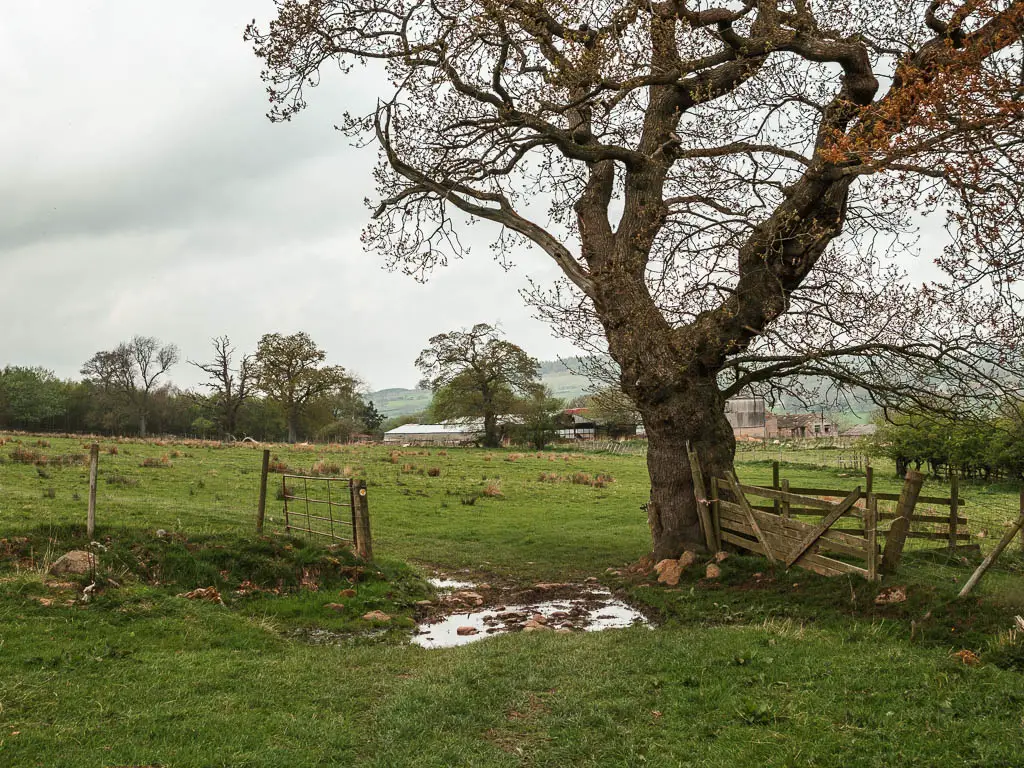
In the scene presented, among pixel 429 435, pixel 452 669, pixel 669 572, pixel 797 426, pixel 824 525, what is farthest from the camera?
pixel 797 426

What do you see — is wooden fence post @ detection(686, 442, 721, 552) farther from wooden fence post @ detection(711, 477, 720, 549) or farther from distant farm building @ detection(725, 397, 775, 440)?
distant farm building @ detection(725, 397, 775, 440)

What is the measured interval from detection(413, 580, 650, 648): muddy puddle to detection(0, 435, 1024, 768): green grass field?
535 millimetres

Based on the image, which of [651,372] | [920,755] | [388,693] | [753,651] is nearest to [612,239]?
[651,372]

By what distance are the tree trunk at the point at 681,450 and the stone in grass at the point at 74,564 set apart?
981 cm

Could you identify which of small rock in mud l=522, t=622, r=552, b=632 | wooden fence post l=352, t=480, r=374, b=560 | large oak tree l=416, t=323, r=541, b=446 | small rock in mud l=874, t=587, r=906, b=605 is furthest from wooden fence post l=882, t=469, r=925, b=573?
large oak tree l=416, t=323, r=541, b=446

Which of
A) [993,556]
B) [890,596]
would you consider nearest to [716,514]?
[890,596]

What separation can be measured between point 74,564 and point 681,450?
1062 centimetres

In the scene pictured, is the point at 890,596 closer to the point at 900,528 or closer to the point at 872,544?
the point at 872,544

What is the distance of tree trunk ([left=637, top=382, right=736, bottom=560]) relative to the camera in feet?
47.2

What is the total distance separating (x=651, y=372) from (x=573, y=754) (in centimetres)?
821

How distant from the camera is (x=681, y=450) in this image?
14539 millimetres

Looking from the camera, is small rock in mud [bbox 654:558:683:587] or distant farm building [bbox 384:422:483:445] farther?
distant farm building [bbox 384:422:483:445]

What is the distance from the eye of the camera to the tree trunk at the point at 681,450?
14.4m

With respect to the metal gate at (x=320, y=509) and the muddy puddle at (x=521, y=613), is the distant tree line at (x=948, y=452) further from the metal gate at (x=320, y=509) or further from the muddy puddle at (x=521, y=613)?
the metal gate at (x=320, y=509)
